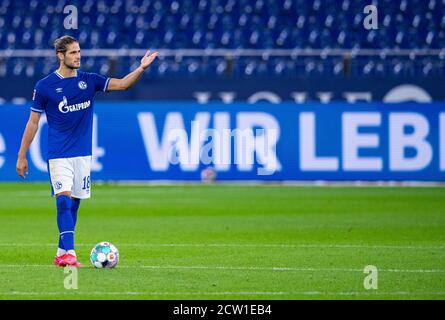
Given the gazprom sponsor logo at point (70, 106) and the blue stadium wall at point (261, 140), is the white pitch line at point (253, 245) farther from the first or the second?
the blue stadium wall at point (261, 140)

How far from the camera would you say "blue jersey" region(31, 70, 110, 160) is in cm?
1034

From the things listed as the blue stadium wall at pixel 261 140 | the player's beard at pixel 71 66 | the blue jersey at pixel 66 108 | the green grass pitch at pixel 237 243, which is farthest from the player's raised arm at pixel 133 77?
the blue stadium wall at pixel 261 140

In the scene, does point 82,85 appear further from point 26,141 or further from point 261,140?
point 261,140

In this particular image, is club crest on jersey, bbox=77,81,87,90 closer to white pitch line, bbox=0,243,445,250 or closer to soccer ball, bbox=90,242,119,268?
soccer ball, bbox=90,242,119,268

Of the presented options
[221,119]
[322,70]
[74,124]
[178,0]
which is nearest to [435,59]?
[322,70]

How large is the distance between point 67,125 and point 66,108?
167 millimetres

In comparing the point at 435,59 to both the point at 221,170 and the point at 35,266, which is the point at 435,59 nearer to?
the point at 221,170

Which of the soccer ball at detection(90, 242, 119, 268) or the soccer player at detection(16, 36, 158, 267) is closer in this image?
the soccer ball at detection(90, 242, 119, 268)

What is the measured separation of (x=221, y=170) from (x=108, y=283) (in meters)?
15.5

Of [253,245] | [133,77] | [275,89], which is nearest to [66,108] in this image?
[133,77]

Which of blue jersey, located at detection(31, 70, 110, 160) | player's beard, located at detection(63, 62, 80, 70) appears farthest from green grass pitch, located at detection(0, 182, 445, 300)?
player's beard, located at detection(63, 62, 80, 70)

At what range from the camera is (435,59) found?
24328mm

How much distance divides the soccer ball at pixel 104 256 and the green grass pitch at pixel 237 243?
0.09m

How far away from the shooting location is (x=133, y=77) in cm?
1021
